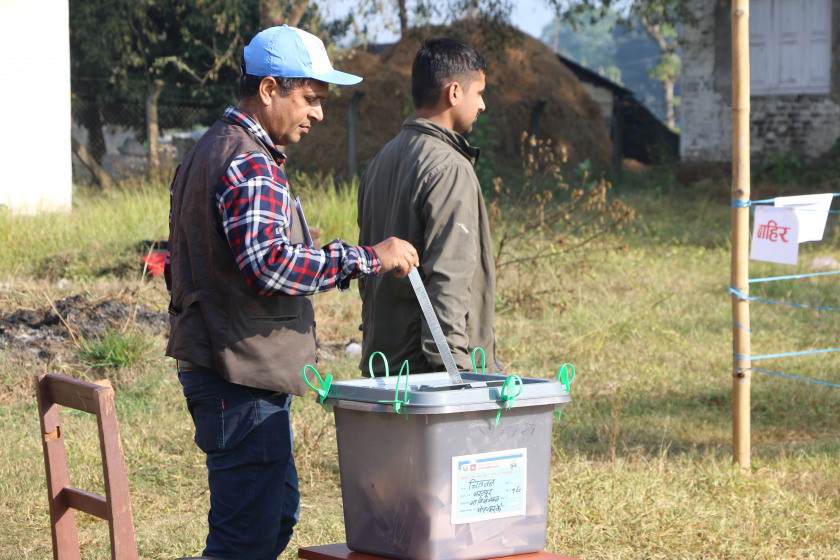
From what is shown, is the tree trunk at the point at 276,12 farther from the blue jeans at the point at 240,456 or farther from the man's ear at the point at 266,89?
the blue jeans at the point at 240,456

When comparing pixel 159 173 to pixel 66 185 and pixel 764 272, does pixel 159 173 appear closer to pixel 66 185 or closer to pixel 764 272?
pixel 66 185

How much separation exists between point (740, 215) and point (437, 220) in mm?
1861

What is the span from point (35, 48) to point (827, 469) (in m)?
9.32

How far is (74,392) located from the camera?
6.61ft

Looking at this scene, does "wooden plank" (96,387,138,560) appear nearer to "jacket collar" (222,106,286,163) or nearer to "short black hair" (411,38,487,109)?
"jacket collar" (222,106,286,163)

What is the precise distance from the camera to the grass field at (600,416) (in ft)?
11.2

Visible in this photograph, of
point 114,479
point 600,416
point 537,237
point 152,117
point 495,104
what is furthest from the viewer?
point 495,104

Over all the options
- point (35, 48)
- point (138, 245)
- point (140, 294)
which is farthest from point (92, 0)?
point (140, 294)

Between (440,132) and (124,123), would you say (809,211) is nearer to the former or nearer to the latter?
(440,132)

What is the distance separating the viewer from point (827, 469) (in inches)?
156

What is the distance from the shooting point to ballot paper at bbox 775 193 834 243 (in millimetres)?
3807

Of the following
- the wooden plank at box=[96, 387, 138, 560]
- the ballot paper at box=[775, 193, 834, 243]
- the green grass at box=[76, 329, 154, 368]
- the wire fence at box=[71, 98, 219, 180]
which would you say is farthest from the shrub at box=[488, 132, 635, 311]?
the wire fence at box=[71, 98, 219, 180]

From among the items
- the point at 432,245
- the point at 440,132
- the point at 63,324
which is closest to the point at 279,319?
the point at 432,245

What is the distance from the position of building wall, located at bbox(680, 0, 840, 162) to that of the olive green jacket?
13.0 metres
